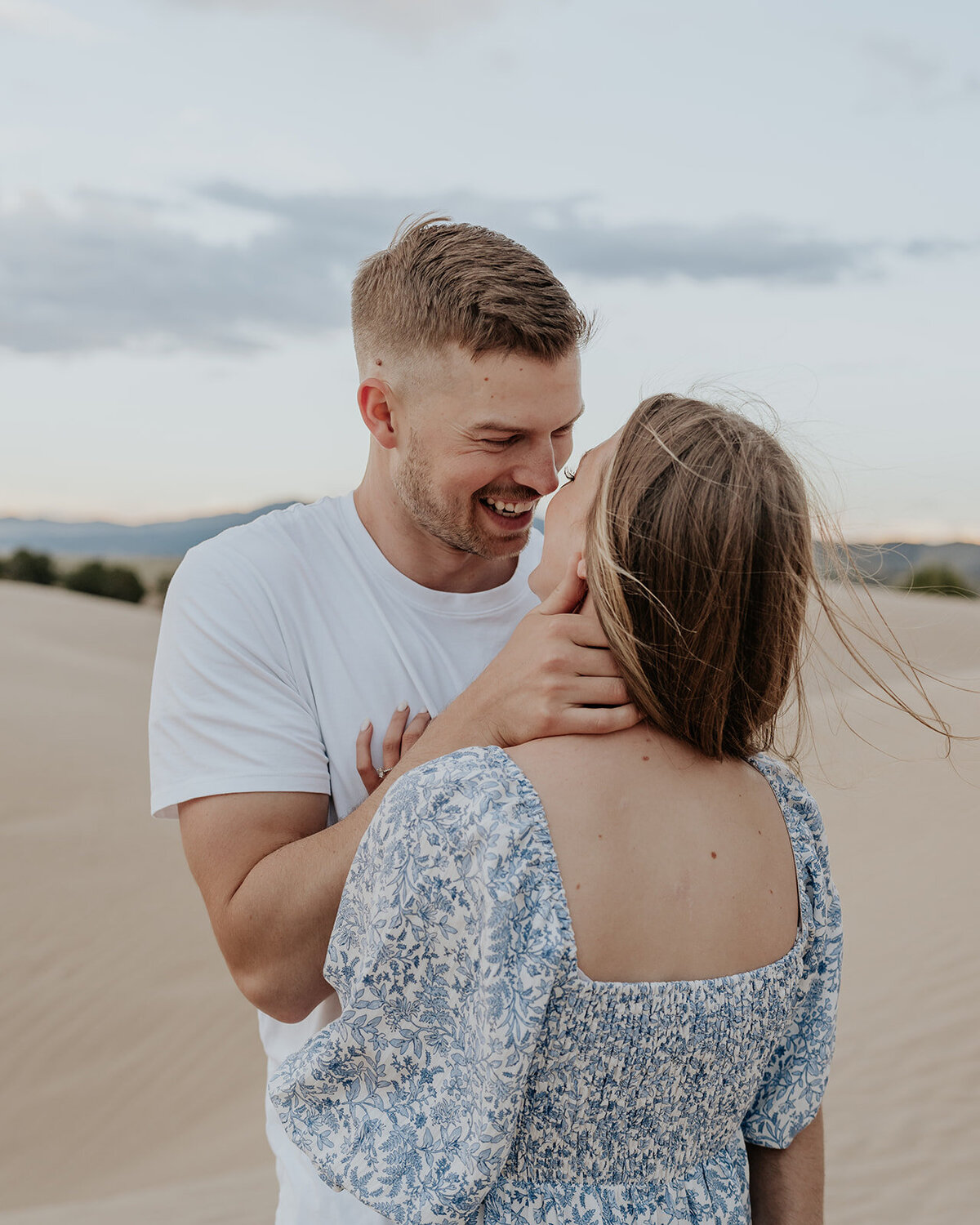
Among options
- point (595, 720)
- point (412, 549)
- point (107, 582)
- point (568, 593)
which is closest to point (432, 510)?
point (412, 549)

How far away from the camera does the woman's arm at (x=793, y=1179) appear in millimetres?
2086

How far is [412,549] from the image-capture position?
2734 millimetres

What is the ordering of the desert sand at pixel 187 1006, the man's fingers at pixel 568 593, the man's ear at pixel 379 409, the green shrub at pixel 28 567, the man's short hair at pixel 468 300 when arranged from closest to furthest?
the man's fingers at pixel 568 593, the man's short hair at pixel 468 300, the man's ear at pixel 379 409, the desert sand at pixel 187 1006, the green shrub at pixel 28 567

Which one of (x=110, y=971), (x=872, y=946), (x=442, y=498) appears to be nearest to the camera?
(x=442, y=498)

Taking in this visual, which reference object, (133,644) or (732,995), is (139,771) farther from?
(133,644)

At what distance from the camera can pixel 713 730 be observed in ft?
5.91

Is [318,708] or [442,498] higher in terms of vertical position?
[442,498]

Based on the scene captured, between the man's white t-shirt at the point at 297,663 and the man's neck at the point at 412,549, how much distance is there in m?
0.04

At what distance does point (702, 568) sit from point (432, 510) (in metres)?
1.10

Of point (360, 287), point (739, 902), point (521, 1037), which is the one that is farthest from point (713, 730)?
point (360, 287)

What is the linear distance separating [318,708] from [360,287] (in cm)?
132

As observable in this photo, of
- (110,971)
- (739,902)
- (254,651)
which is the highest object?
(254,651)

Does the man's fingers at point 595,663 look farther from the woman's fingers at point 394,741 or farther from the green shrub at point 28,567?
the green shrub at point 28,567

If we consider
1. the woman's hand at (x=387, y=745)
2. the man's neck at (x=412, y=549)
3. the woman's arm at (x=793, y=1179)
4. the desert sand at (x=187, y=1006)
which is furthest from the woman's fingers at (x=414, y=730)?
the desert sand at (x=187, y=1006)
